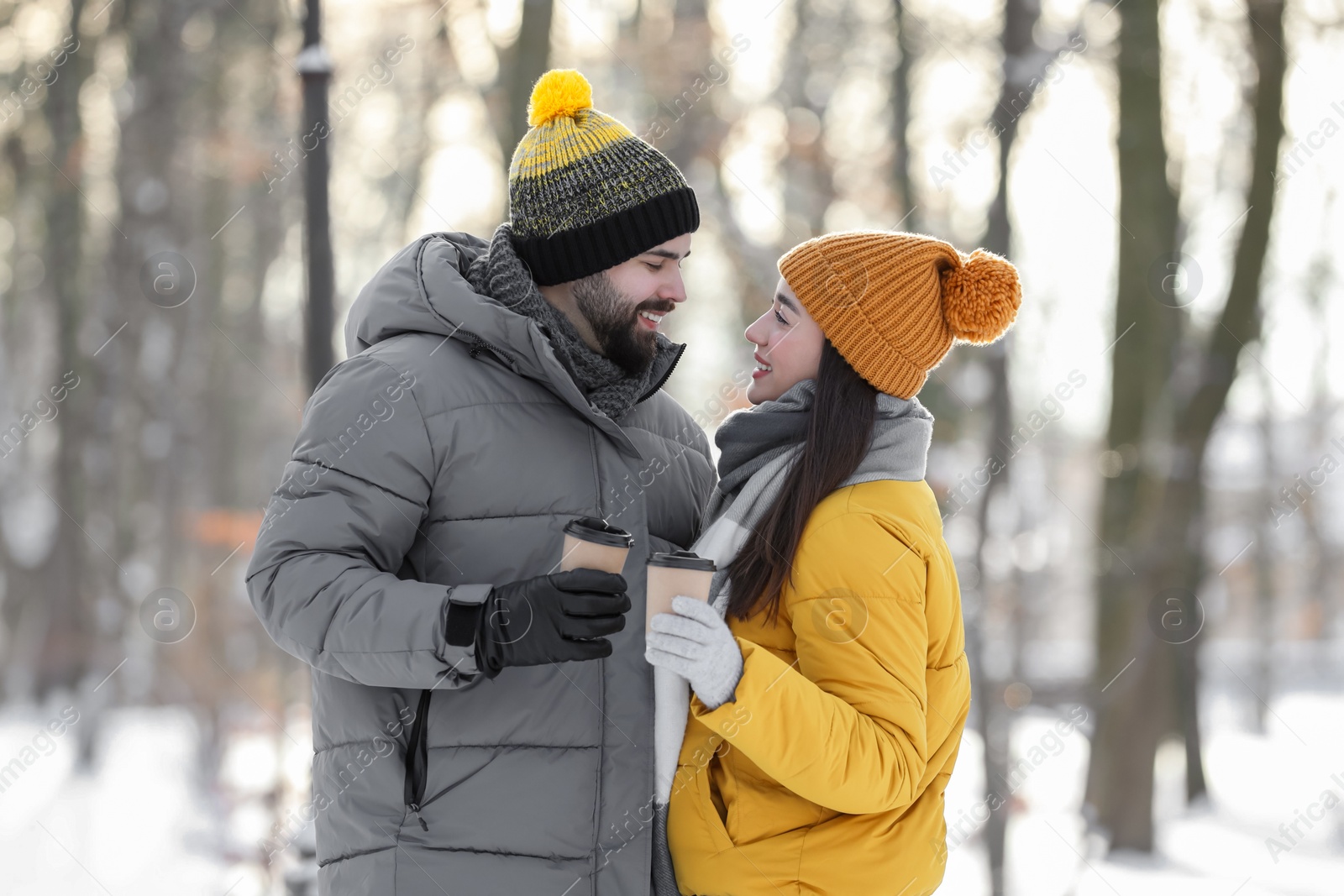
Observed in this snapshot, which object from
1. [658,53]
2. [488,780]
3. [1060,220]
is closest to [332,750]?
[488,780]

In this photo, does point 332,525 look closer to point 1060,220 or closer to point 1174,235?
point 1174,235

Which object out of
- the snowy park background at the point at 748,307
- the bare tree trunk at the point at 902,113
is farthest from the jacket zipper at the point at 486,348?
the bare tree trunk at the point at 902,113

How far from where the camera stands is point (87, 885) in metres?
7.07

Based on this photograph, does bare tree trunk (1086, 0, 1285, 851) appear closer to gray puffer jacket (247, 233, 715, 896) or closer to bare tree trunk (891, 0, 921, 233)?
bare tree trunk (891, 0, 921, 233)

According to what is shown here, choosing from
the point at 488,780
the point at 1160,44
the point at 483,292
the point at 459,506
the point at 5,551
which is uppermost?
the point at 1160,44

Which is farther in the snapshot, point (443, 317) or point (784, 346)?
point (784, 346)

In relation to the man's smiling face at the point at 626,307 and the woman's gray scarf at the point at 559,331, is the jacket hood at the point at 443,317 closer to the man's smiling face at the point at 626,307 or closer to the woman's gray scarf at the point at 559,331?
the woman's gray scarf at the point at 559,331

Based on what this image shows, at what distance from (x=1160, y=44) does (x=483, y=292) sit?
680 centimetres

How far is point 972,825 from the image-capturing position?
870cm

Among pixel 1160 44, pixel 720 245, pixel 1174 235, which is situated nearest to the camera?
pixel 1160 44

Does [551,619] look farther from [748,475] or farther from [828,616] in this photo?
[748,475]

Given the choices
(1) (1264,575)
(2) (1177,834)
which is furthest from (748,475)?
(1) (1264,575)

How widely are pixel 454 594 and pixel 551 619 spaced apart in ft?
0.64

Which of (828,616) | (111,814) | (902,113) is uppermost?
(902,113)
